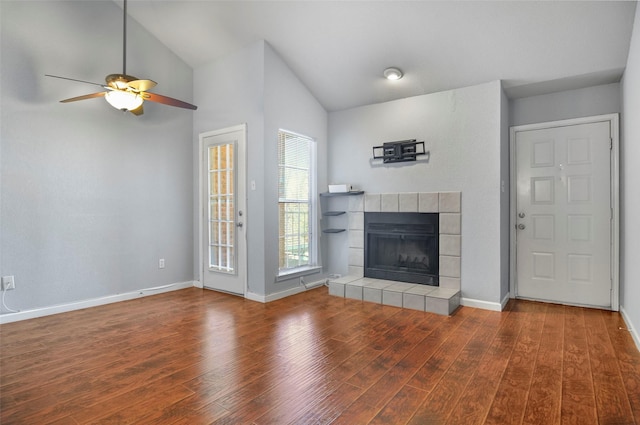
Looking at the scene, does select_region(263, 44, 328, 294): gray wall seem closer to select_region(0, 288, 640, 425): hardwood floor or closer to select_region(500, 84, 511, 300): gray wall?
Result: select_region(0, 288, 640, 425): hardwood floor

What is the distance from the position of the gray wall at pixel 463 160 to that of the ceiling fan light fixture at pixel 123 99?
2.67 m

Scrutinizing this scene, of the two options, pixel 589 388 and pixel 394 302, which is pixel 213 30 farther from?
pixel 589 388

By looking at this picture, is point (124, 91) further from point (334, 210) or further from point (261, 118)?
point (334, 210)

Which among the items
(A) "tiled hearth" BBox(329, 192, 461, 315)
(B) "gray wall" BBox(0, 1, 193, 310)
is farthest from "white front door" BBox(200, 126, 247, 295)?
(A) "tiled hearth" BBox(329, 192, 461, 315)

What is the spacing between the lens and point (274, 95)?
13.5 ft

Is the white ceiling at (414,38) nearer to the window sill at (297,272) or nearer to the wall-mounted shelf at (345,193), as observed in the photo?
the wall-mounted shelf at (345,193)

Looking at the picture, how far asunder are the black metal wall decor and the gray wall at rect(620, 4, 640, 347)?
1.83 meters

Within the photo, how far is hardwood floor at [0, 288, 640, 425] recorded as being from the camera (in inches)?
72.1

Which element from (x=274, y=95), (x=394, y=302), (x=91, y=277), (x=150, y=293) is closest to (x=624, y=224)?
(x=394, y=302)

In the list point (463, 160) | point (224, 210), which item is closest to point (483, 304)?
point (463, 160)

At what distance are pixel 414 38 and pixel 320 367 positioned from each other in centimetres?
314

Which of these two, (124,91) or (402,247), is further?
(402,247)

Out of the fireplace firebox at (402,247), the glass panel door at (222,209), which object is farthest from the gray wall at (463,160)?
the glass panel door at (222,209)

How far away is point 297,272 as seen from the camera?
4.41 m
